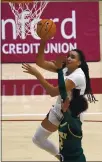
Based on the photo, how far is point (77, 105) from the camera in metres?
3.71

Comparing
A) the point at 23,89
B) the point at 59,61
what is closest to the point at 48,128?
the point at 59,61

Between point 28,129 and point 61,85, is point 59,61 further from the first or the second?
point 28,129

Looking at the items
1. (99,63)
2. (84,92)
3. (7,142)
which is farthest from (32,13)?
(84,92)

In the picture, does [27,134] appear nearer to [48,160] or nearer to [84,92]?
[48,160]

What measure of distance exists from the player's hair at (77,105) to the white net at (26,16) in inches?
243

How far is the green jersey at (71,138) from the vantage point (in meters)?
3.62

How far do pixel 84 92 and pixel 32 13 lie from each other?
246 inches

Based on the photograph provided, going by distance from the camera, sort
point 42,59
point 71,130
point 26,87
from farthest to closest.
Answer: point 26,87 → point 42,59 → point 71,130

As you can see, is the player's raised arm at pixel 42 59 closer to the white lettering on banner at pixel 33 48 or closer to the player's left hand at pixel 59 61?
the player's left hand at pixel 59 61

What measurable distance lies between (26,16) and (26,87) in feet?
6.91

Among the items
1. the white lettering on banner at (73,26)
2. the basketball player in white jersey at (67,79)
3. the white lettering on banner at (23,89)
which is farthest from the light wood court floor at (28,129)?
the white lettering on banner at (73,26)

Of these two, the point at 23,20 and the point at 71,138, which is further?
the point at 23,20

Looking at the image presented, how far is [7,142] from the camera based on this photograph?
5414mm

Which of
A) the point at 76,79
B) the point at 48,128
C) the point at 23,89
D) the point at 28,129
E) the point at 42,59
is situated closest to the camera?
the point at 76,79
